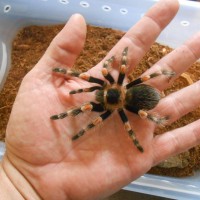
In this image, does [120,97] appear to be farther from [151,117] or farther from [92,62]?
[92,62]

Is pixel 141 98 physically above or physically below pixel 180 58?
below

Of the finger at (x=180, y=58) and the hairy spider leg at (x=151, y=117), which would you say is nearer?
the hairy spider leg at (x=151, y=117)

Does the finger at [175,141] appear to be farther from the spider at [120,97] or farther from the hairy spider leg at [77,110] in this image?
the hairy spider leg at [77,110]

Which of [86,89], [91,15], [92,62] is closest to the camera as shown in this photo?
[86,89]

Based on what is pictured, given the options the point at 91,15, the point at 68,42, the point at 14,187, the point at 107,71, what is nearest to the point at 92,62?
the point at 91,15

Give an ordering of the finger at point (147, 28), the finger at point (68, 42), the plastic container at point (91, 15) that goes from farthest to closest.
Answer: the plastic container at point (91, 15) < the finger at point (147, 28) < the finger at point (68, 42)

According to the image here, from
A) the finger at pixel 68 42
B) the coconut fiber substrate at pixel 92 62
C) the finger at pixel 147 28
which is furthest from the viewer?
the coconut fiber substrate at pixel 92 62

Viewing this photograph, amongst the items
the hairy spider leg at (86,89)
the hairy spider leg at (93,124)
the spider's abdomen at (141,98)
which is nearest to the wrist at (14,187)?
the hairy spider leg at (93,124)
